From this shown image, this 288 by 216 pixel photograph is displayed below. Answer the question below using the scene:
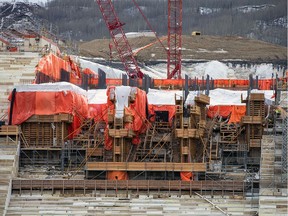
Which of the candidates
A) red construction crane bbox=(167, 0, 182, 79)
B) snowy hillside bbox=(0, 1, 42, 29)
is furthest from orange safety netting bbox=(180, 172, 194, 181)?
snowy hillside bbox=(0, 1, 42, 29)

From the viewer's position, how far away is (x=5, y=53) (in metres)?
103

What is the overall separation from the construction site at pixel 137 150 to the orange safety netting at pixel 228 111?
0.25 ft

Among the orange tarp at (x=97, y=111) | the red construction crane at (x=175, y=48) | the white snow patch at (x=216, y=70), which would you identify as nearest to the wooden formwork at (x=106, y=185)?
the orange tarp at (x=97, y=111)

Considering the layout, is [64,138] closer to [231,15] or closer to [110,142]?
[110,142]

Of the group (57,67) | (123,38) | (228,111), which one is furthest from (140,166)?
(123,38)

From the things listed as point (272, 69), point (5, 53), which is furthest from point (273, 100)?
point (272, 69)

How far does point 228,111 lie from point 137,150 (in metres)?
10.7

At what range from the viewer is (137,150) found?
88.5 m

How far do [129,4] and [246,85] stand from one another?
76.5 meters

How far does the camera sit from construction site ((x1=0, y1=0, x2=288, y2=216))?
267 feet

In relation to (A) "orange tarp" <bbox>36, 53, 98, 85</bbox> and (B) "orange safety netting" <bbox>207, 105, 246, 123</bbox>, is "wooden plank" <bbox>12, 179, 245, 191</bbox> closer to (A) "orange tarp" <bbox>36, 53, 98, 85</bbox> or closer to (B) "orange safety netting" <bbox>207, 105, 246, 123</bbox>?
(B) "orange safety netting" <bbox>207, 105, 246, 123</bbox>

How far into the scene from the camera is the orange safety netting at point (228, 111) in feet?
312

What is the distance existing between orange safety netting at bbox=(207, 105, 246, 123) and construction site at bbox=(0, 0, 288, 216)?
0.08 metres

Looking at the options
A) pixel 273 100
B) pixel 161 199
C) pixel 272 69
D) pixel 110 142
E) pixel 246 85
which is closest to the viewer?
pixel 161 199
